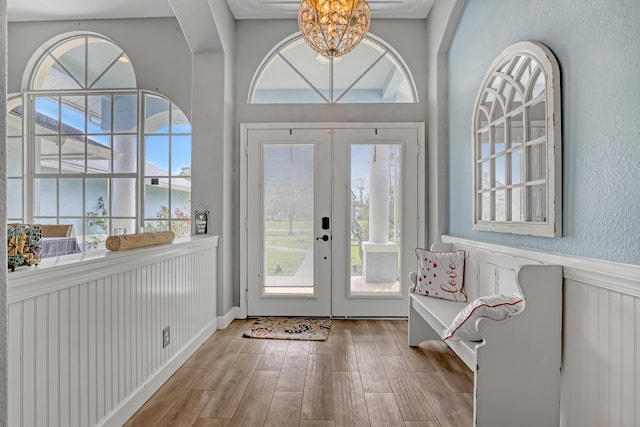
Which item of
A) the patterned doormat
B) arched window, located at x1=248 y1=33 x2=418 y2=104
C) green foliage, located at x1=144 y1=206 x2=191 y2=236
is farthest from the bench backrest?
green foliage, located at x1=144 y1=206 x2=191 y2=236

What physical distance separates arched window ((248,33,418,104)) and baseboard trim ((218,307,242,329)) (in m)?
2.24

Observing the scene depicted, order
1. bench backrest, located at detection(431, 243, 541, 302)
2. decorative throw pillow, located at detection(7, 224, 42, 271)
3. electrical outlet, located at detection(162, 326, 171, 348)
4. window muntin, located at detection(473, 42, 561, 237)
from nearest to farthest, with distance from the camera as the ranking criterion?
decorative throw pillow, located at detection(7, 224, 42, 271) → window muntin, located at detection(473, 42, 561, 237) → bench backrest, located at detection(431, 243, 541, 302) → electrical outlet, located at detection(162, 326, 171, 348)

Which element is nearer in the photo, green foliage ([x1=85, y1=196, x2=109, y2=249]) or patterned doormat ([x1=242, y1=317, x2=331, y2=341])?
patterned doormat ([x1=242, y1=317, x2=331, y2=341])

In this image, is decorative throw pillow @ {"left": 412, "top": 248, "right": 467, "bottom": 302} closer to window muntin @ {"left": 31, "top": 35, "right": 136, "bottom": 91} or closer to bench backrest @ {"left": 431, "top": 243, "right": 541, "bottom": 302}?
bench backrest @ {"left": 431, "top": 243, "right": 541, "bottom": 302}

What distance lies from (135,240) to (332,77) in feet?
8.98

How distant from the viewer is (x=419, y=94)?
12.6 ft

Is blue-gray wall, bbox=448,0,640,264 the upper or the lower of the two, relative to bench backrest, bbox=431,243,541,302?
upper

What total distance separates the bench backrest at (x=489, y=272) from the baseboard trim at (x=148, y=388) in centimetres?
218

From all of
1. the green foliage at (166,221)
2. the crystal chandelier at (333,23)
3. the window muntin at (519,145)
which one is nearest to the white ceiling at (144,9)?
the crystal chandelier at (333,23)

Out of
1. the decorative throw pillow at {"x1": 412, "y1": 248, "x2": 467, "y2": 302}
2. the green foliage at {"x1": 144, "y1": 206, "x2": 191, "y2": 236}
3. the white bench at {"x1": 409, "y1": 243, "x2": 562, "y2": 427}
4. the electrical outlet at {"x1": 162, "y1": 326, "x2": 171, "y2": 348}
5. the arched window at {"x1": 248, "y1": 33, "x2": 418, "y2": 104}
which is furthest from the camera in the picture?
the green foliage at {"x1": 144, "y1": 206, "x2": 191, "y2": 236}

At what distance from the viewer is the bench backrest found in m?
2.14

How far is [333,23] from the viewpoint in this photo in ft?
7.33

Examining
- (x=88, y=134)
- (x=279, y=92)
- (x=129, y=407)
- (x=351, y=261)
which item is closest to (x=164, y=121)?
(x=88, y=134)

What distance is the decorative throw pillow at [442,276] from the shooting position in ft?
9.17
